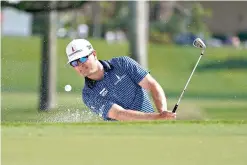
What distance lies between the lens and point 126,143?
19.9 feet

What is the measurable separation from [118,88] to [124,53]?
2042 centimetres

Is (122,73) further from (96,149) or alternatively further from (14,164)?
(14,164)

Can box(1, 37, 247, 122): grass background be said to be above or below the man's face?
below

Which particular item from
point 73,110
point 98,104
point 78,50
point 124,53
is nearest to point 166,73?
point 124,53

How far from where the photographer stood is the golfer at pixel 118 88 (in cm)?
697

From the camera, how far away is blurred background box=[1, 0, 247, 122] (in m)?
17.9

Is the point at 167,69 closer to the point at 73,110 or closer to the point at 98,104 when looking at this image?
the point at 73,110

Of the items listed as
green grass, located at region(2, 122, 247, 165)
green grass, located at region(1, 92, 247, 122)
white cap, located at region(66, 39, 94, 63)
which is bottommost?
green grass, located at region(1, 92, 247, 122)

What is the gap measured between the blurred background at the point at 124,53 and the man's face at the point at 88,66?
54cm

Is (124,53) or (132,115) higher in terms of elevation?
(132,115)

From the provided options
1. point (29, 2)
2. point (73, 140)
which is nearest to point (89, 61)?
point (73, 140)

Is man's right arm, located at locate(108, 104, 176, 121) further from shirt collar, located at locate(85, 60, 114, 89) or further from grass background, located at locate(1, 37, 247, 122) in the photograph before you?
grass background, located at locate(1, 37, 247, 122)

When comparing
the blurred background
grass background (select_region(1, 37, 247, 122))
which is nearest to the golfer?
the blurred background

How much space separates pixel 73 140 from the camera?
6.18 meters
